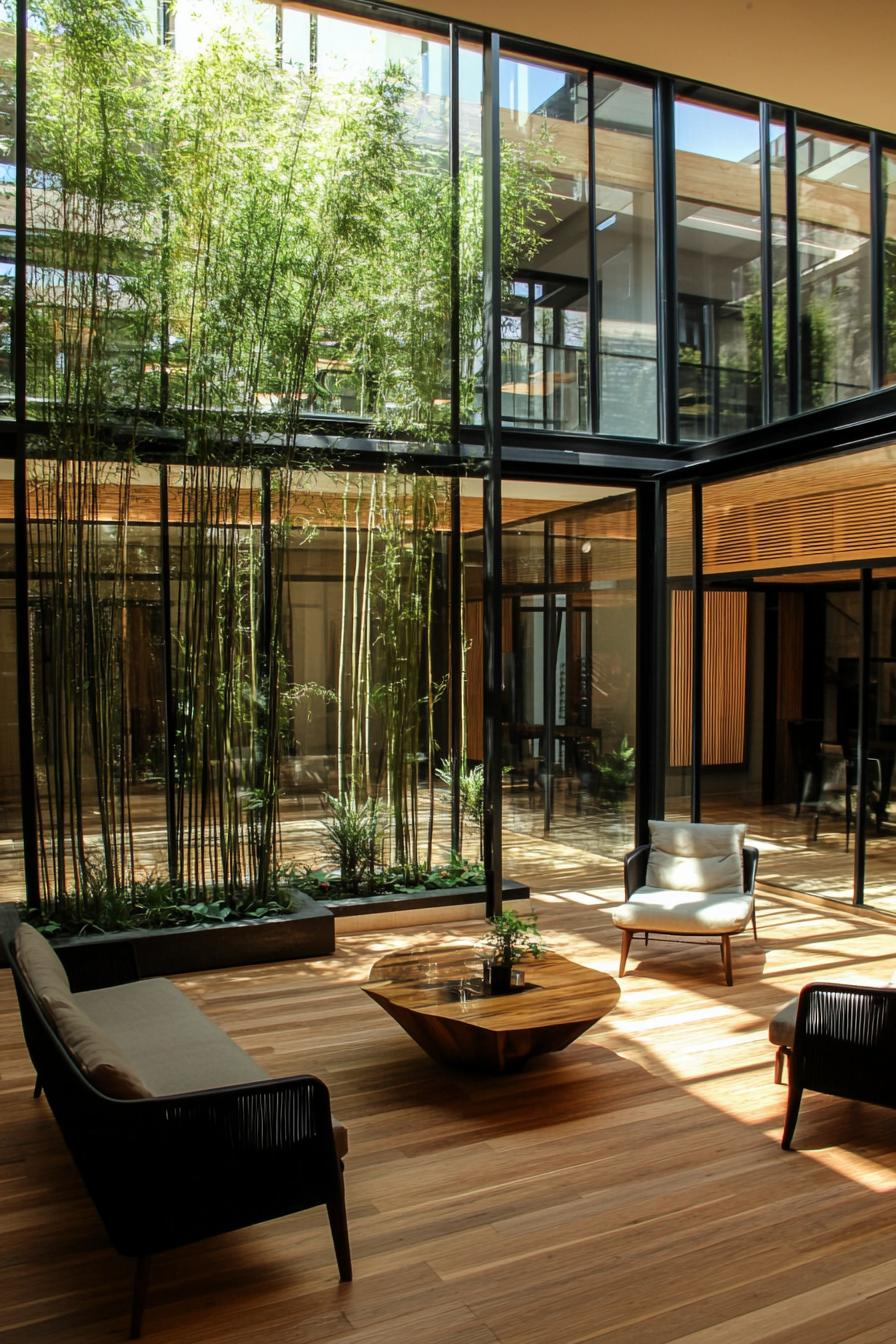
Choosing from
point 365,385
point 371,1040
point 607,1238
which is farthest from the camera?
point 365,385

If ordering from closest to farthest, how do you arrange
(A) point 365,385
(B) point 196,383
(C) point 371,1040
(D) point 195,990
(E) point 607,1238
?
(E) point 607,1238, (C) point 371,1040, (D) point 195,990, (B) point 196,383, (A) point 365,385

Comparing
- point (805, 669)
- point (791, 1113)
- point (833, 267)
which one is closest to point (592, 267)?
point (833, 267)

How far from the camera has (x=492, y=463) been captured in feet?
22.8

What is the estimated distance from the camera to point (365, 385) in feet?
22.1

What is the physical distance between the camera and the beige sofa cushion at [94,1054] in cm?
276

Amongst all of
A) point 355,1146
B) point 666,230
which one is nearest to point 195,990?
point 355,1146

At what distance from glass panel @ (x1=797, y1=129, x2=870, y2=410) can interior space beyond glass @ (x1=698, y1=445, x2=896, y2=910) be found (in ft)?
2.49

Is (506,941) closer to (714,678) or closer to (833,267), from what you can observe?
(714,678)

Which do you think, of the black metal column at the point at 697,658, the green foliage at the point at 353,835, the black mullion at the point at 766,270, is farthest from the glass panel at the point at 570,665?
the green foliage at the point at 353,835

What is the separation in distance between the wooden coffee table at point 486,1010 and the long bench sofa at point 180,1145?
105cm

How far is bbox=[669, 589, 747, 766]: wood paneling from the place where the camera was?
25.3 ft

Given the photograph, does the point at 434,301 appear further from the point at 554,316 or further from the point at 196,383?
the point at 196,383

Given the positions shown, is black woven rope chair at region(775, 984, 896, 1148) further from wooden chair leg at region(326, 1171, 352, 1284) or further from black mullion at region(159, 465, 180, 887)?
black mullion at region(159, 465, 180, 887)

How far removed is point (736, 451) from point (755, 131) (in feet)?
7.81
